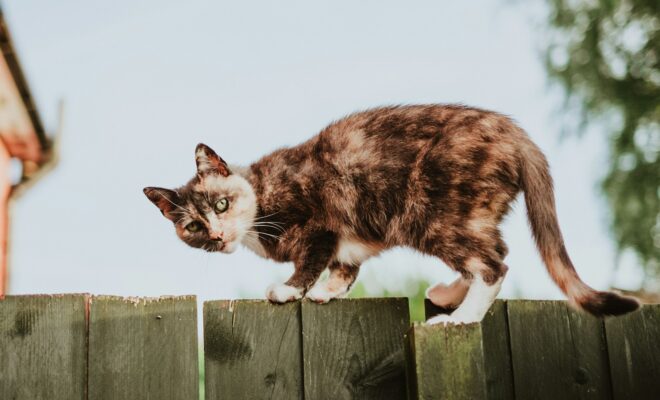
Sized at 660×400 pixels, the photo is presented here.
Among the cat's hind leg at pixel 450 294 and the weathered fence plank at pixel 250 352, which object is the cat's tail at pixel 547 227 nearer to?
the cat's hind leg at pixel 450 294

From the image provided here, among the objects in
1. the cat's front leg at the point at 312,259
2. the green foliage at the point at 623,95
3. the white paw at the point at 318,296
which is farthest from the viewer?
the green foliage at the point at 623,95

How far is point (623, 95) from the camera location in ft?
16.8

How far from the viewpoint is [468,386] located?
186cm

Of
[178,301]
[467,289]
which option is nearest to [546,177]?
[467,289]

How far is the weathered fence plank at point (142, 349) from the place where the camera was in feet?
6.57

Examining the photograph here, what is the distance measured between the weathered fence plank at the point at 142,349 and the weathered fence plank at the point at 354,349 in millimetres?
343

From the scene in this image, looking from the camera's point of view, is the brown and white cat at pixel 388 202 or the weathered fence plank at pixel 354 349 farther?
the brown and white cat at pixel 388 202

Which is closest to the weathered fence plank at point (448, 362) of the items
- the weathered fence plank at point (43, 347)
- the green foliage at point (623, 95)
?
the weathered fence plank at point (43, 347)

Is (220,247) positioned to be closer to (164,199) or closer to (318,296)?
(164,199)

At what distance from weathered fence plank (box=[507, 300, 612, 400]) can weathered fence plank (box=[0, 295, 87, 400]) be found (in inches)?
52.5

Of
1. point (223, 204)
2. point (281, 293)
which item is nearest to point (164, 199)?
point (223, 204)

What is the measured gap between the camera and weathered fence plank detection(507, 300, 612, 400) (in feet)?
7.68

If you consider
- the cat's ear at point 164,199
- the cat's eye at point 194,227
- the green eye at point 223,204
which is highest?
the cat's ear at point 164,199

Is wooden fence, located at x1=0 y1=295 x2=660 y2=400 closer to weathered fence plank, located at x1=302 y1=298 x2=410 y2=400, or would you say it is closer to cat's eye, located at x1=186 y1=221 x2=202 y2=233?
weathered fence plank, located at x1=302 y1=298 x2=410 y2=400
